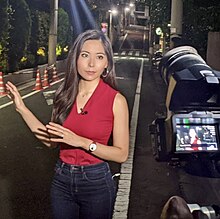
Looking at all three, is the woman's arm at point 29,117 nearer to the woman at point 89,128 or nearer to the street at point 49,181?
the woman at point 89,128

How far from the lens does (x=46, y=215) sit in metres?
4.95

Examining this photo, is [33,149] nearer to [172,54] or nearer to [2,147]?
[2,147]

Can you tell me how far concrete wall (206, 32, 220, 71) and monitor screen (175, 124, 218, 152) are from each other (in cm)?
1154

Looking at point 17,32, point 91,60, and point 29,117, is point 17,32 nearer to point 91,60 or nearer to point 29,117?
point 29,117

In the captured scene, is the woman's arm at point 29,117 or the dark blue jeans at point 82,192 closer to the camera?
the dark blue jeans at point 82,192

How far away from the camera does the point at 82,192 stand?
2678mm


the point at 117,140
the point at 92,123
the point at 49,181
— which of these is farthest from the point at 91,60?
the point at 49,181

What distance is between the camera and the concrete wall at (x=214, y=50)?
14.2 metres

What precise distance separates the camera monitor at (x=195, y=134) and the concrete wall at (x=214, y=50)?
11.5 metres

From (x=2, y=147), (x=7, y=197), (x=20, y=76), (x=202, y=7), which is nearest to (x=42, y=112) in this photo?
(x=2, y=147)

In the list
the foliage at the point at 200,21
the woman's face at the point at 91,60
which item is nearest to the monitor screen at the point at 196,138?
the woman's face at the point at 91,60

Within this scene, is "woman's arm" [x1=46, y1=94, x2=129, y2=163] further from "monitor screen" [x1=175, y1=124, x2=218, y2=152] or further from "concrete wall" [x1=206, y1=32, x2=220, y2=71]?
"concrete wall" [x1=206, y1=32, x2=220, y2=71]

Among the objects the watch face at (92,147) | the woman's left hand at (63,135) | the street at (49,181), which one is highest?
the woman's left hand at (63,135)

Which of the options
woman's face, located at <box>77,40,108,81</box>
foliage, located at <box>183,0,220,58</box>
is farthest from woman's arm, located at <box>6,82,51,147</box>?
foliage, located at <box>183,0,220,58</box>
